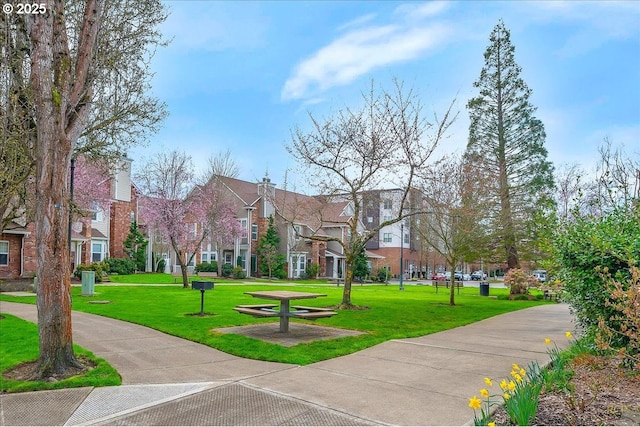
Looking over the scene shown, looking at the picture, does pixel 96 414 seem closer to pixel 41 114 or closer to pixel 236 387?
pixel 236 387

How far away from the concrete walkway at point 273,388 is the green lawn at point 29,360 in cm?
23

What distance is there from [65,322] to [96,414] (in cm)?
230

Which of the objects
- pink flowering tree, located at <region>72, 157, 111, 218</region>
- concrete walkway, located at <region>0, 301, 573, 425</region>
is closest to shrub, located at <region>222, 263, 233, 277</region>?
pink flowering tree, located at <region>72, 157, 111, 218</region>

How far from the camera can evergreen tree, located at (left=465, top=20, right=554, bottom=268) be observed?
28148mm

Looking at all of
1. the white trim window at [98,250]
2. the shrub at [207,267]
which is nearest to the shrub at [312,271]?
the shrub at [207,267]

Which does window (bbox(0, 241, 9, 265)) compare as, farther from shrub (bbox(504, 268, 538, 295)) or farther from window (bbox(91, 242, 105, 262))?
shrub (bbox(504, 268, 538, 295))

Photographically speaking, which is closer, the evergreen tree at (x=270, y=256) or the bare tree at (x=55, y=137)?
the bare tree at (x=55, y=137)

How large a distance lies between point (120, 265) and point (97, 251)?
6.72 ft

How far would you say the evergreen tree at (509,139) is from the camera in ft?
92.4

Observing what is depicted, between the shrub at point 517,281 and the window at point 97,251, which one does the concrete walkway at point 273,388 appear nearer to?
the shrub at point 517,281

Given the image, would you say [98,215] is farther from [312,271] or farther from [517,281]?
[517,281]

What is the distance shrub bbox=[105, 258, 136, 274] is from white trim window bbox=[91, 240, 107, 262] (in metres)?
1.07

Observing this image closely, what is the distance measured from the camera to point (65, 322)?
22.4 ft

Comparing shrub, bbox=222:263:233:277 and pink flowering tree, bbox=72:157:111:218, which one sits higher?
pink flowering tree, bbox=72:157:111:218
